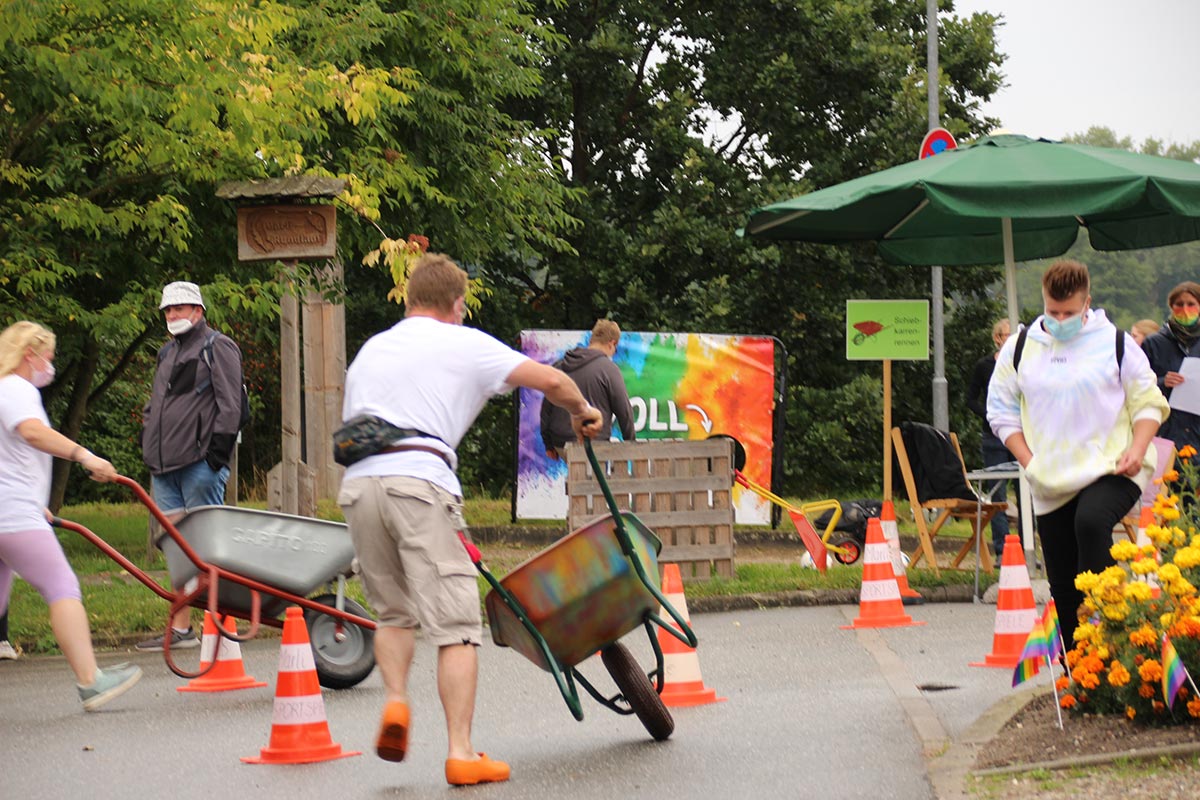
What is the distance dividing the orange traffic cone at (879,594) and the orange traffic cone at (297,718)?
4.93 metres

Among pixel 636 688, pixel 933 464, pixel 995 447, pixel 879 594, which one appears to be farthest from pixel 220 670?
pixel 995 447

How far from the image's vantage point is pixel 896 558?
13469 mm

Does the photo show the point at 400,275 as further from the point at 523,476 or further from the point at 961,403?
the point at 961,403

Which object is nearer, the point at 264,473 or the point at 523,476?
the point at 523,476

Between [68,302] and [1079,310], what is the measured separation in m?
8.93

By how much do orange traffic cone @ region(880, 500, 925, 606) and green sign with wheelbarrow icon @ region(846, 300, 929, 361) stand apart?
201cm

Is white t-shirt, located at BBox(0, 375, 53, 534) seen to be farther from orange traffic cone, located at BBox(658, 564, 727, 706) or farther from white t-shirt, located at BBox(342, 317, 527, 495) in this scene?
orange traffic cone, located at BBox(658, 564, 727, 706)

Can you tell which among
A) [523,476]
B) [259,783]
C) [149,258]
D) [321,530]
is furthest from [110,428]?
[259,783]

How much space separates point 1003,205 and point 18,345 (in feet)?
19.6

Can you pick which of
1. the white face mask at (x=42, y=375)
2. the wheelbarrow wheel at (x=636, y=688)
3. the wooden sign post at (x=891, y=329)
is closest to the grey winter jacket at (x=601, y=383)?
the wooden sign post at (x=891, y=329)

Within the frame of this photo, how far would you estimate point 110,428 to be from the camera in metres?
26.3

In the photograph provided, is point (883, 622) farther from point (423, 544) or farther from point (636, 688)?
point (423, 544)

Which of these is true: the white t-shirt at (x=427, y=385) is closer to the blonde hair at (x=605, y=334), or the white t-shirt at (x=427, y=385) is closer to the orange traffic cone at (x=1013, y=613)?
the orange traffic cone at (x=1013, y=613)

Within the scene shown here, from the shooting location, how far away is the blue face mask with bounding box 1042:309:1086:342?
7590mm
